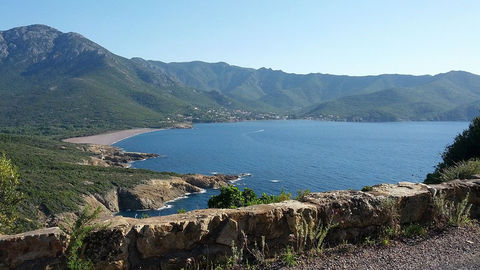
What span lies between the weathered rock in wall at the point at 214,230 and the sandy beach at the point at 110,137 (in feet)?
466

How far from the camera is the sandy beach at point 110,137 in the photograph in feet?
463

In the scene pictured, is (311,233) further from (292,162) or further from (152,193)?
(292,162)

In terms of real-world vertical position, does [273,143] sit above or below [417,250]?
below

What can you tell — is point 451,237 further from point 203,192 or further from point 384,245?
point 203,192

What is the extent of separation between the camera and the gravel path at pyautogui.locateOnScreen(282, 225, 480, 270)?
21.0 feet

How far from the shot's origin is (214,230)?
6.78 metres

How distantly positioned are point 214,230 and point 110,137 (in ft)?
527

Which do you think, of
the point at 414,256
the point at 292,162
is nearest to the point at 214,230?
the point at 414,256

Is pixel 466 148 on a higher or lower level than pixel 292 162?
higher

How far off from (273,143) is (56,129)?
4055 inches

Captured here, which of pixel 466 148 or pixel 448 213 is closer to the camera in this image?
pixel 448 213

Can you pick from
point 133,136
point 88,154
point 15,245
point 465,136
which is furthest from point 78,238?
point 133,136

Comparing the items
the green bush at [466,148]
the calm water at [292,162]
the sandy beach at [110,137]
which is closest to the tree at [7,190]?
the green bush at [466,148]

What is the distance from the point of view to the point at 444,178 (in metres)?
10.6
